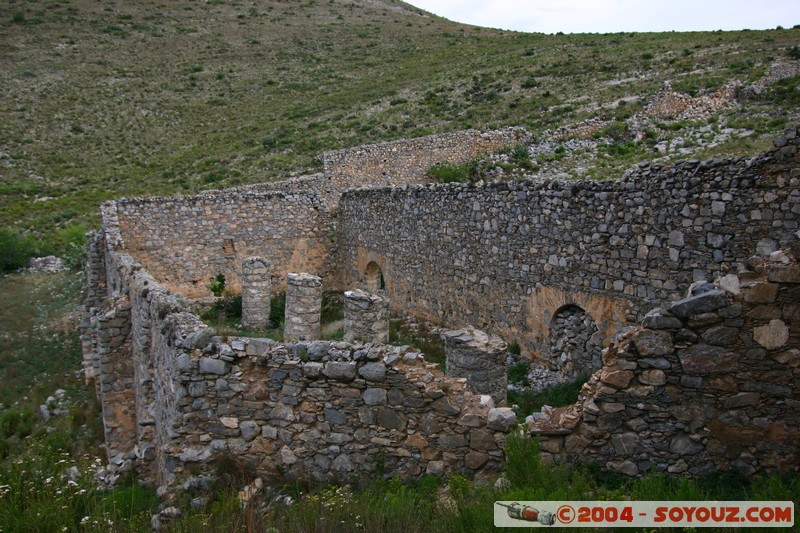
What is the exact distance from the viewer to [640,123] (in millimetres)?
19391

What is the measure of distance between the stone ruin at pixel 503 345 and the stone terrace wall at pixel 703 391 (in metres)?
0.01

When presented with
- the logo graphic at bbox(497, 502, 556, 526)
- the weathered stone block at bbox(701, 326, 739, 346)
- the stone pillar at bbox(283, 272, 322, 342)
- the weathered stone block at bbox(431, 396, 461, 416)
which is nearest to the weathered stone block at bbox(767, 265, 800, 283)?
the weathered stone block at bbox(701, 326, 739, 346)

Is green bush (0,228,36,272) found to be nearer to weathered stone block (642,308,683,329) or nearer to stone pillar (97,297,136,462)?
stone pillar (97,297,136,462)

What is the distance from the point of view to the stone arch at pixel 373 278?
16848 mm

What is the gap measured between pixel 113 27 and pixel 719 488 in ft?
266

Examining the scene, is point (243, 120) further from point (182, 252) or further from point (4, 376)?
point (4, 376)

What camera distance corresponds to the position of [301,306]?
12.5m

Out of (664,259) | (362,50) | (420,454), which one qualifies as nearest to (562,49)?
(362,50)

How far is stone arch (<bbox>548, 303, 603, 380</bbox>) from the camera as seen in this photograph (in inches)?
353

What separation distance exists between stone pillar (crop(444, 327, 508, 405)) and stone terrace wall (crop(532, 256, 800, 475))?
322 cm

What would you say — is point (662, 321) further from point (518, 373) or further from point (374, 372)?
point (518, 373)

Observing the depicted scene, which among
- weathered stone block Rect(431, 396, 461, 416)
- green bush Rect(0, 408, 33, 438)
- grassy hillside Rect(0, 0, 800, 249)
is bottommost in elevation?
green bush Rect(0, 408, 33, 438)

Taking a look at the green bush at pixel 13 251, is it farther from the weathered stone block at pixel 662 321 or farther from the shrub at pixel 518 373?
the weathered stone block at pixel 662 321

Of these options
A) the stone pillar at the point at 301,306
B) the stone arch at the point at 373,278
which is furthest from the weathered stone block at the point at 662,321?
the stone arch at the point at 373,278
